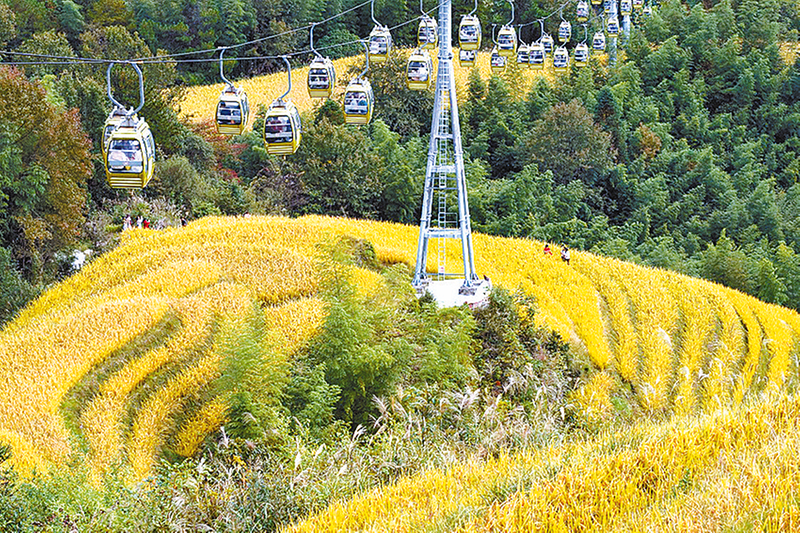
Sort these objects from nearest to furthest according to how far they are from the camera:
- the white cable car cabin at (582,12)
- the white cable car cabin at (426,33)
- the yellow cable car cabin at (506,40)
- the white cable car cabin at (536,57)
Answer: the white cable car cabin at (426,33), the yellow cable car cabin at (506,40), the white cable car cabin at (536,57), the white cable car cabin at (582,12)

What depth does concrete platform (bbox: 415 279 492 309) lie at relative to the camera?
17453 millimetres

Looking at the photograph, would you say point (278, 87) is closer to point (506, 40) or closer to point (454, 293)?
point (506, 40)

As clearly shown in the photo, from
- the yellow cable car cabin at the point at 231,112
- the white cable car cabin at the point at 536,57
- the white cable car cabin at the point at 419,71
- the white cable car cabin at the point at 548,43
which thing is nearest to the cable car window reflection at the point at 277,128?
the yellow cable car cabin at the point at 231,112

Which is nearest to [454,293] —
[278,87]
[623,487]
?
[623,487]

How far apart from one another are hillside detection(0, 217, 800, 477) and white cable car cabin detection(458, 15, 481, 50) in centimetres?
498

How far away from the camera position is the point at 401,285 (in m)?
17.2

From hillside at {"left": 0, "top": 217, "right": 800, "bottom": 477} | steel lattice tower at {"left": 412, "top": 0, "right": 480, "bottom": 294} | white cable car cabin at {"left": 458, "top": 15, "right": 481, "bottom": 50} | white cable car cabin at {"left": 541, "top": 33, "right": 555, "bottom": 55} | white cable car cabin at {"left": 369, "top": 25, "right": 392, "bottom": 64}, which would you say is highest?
white cable car cabin at {"left": 541, "top": 33, "right": 555, "bottom": 55}

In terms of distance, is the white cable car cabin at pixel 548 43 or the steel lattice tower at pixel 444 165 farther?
the white cable car cabin at pixel 548 43

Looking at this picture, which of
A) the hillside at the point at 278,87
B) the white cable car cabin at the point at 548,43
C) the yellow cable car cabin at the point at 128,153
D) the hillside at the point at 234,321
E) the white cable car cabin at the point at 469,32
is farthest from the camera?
the hillside at the point at 278,87

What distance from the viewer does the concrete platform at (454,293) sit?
57.3 ft

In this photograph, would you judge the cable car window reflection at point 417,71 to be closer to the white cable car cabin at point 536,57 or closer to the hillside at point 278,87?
the white cable car cabin at point 536,57

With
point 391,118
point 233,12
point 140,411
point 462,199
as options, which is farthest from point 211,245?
point 233,12

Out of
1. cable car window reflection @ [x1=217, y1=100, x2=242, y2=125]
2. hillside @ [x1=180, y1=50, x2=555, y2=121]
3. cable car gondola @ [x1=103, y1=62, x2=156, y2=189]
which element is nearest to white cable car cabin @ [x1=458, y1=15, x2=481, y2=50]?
cable car window reflection @ [x1=217, y1=100, x2=242, y2=125]

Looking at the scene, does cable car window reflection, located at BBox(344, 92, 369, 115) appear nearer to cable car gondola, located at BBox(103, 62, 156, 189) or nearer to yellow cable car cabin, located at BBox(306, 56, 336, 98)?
yellow cable car cabin, located at BBox(306, 56, 336, 98)
